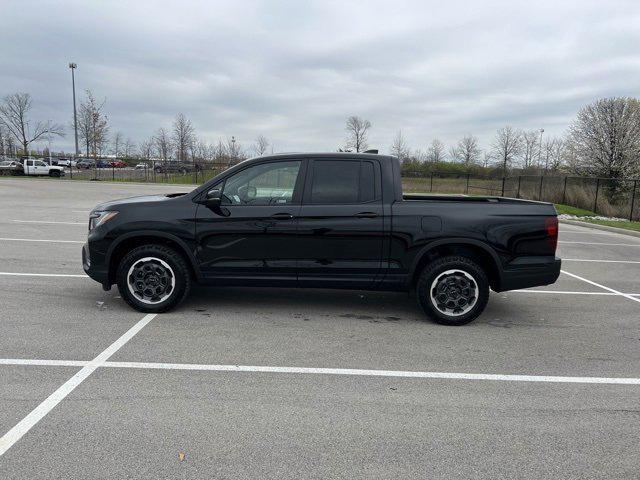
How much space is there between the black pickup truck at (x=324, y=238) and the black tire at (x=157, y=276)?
0.01 m

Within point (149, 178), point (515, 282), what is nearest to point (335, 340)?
point (515, 282)

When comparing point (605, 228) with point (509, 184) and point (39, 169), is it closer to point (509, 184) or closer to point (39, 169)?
point (509, 184)

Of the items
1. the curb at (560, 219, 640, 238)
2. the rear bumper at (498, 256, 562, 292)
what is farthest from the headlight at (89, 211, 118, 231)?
the curb at (560, 219, 640, 238)

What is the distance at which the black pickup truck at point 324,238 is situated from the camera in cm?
535

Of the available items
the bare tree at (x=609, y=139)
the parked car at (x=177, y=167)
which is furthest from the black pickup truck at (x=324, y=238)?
the parked car at (x=177, y=167)

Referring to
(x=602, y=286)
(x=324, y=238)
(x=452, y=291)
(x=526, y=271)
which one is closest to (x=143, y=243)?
(x=324, y=238)

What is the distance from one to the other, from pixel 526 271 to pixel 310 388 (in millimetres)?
2991

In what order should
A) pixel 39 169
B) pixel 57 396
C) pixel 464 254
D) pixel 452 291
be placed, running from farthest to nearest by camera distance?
1. pixel 39 169
2. pixel 464 254
3. pixel 452 291
4. pixel 57 396

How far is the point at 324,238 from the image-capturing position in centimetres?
536

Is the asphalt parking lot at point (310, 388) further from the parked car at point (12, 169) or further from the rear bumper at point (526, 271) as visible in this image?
the parked car at point (12, 169)

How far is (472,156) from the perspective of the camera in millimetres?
64250

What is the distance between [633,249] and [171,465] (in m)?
13.1

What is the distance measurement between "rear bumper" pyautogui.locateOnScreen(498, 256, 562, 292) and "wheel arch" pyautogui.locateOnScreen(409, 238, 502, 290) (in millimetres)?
92

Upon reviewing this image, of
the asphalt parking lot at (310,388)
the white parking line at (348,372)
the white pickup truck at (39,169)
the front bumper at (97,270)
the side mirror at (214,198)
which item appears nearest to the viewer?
the asphalt parking lot at (310,388)
